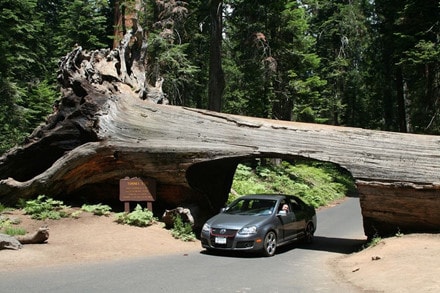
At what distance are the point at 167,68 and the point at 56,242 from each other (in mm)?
13941

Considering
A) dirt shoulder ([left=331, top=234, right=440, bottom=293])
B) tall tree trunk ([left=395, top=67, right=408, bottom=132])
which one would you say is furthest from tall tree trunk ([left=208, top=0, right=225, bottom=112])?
tall tree trunk ([left=395, top=67, right=408, bottom=132])

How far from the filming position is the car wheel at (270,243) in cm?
1087

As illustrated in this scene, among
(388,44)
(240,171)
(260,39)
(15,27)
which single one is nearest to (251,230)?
(240,171)

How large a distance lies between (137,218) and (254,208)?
12.4 ft

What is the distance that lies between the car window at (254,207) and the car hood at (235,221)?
1.50 ft

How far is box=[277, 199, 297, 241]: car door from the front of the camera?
38.8 ft

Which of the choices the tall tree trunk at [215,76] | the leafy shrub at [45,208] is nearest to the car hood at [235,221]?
the leafy shrub at [45,208]

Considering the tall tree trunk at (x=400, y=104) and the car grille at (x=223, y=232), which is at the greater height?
the tall tree trunk at (x=400, y=104)

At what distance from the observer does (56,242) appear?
456 inches

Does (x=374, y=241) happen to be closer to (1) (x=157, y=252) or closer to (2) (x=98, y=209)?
(1) (x=157, y=252)

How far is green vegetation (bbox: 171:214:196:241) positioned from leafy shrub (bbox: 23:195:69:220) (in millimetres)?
3504

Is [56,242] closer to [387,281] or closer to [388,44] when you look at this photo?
→ [387,281]

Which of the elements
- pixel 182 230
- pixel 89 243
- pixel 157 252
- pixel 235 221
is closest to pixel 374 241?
pixel 235 221

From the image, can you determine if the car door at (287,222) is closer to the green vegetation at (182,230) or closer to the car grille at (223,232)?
the car grille at (223,232)
